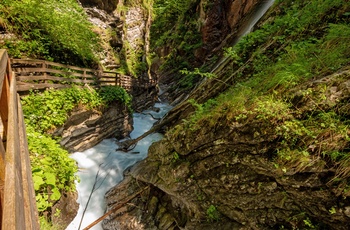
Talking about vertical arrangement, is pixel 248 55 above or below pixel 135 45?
below

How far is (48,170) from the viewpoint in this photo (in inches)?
183

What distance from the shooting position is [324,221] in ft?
9.98

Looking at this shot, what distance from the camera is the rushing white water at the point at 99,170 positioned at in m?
6.39

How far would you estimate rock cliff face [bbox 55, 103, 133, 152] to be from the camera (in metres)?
7.52

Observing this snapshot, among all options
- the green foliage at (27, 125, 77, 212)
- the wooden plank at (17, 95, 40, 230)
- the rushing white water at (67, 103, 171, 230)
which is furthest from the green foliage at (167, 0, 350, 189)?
the rushing white water at (67, 103, 171, 230)

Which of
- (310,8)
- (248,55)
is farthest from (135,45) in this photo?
(310,8)

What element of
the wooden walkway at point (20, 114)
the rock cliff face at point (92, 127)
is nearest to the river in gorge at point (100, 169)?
the rock cliff face at point (92, 127)

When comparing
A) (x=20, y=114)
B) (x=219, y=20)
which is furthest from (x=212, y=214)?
(x=219, y=20)

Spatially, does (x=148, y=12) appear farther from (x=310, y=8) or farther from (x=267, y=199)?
(x=267, y=199)

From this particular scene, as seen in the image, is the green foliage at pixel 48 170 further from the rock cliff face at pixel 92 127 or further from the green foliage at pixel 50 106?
the rock cliff face at pixel 92 127

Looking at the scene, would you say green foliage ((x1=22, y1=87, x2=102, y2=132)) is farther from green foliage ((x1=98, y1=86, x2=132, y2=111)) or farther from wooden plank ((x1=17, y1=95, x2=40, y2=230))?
wooden plank ((x1=17, y1=95, x2=40, y2=230))

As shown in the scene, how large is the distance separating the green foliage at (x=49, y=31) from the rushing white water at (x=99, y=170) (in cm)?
450

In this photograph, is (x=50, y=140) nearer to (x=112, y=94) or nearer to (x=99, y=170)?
(x=99, y=170)

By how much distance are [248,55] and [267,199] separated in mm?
4703
